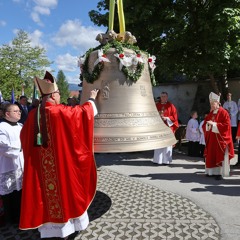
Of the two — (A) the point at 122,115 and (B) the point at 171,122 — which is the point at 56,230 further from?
(B) the point at 171,122

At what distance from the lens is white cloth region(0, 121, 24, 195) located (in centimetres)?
432

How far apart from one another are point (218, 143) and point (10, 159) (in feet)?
15.3

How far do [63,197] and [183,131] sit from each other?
27.3ft

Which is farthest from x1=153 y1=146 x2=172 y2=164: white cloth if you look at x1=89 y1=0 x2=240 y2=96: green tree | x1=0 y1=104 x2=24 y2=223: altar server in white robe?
x1=0 y1=104 x2=24 y2=223: altar server in white robe

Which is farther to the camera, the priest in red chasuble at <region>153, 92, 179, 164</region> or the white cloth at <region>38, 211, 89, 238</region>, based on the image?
the priest in red chasuble at <region>153, 92, 179, 164</region>

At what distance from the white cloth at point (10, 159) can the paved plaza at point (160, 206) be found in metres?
0.63

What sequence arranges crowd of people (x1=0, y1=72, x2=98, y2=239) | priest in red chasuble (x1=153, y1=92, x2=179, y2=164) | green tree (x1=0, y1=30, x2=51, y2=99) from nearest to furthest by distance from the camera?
crowd of people (x1=0, y1=72, x2=98, y2=239), priest in red chasuble (x1=153, y1=92, x2=179, y2=164), green tree (x1=0, y1=30, x2=51, y2=99)

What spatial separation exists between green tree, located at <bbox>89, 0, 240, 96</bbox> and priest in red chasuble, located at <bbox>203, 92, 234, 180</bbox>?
3.76 metres

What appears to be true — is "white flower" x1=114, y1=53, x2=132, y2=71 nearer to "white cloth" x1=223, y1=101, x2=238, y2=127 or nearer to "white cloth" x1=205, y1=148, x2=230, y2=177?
"white cloth" x1=205, y1=148, x2=230, y2=177

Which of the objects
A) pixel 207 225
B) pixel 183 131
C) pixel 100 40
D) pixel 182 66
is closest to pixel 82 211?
pixel 207 225

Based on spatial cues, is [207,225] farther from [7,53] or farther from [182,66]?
[7,53]

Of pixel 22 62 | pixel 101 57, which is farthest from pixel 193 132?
pixel 22 62

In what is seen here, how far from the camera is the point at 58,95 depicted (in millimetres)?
3922

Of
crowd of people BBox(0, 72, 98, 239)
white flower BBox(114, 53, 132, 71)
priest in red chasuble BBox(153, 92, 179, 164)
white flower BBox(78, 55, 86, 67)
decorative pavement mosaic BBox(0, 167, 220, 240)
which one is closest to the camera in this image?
crowd of people BBox(0, 72, 98, 239)
